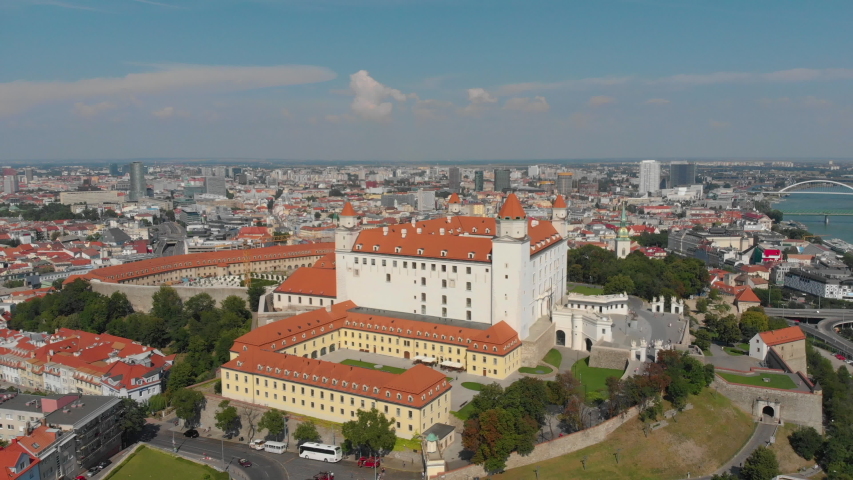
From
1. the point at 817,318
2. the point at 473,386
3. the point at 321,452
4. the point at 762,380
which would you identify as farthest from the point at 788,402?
Result: the point at 817,318

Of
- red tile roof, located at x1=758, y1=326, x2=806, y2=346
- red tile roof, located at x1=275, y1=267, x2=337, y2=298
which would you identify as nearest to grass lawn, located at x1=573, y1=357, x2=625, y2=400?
red tile roof, located at x1=758, y1=326, x2=806, y2=346

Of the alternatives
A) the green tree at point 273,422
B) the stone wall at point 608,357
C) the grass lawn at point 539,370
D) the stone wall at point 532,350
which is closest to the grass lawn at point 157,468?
the green tree at point 273,422

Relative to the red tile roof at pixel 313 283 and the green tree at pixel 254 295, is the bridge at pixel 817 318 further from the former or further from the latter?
the green tree at pixel 254 295

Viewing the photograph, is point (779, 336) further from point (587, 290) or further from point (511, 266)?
point (511, 266)

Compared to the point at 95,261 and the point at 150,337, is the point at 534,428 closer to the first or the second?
the point at 150,337

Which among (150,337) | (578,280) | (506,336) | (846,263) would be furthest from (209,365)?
(846,263)

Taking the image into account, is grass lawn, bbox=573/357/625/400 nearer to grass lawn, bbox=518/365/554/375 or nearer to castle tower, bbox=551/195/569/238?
grass lawn, bbox=518/365/554/375

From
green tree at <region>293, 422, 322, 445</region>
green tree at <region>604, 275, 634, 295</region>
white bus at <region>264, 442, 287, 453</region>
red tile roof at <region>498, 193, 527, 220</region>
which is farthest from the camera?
green tree at <region>604, 275, 634, 295</region>
